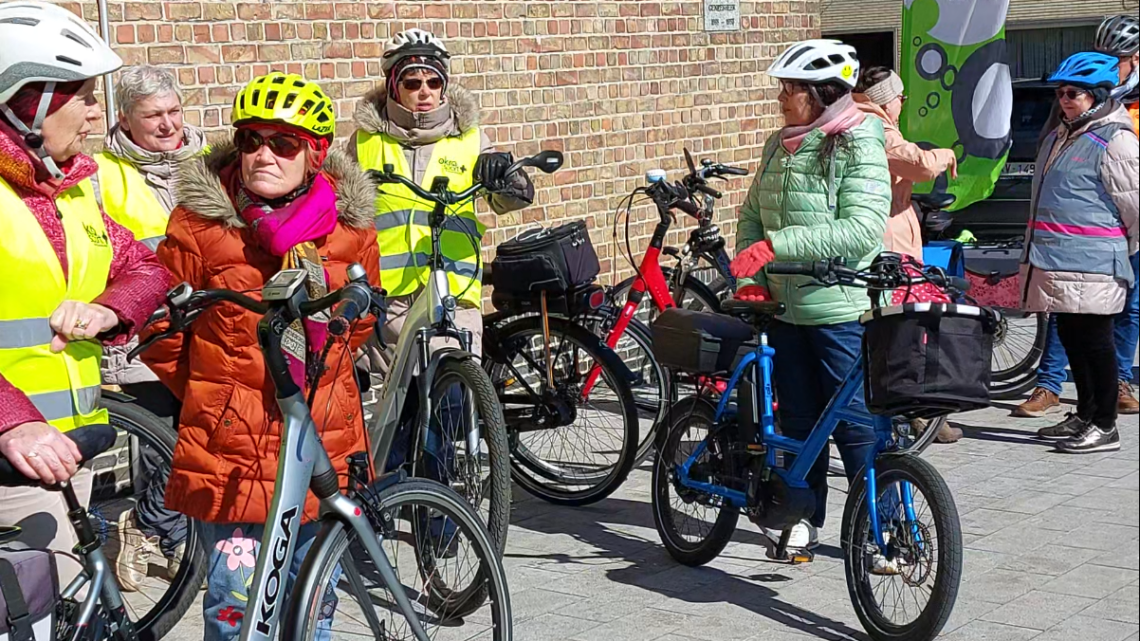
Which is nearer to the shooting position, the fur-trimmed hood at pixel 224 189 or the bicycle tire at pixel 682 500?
the fur-trimmed hood at pixel 224 189

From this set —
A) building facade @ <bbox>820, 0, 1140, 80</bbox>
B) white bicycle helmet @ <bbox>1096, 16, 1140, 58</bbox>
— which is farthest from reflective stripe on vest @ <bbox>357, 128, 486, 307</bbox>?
building facade @ <bbox>820, 0, 1140, 80</bbox>

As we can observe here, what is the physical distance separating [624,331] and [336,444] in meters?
3.37

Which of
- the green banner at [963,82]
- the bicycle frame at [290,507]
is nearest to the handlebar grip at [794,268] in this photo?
the bicycle frame at [290,507]

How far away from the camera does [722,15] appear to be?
35.6ft

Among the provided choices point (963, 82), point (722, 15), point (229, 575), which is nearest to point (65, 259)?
point (229, 575)

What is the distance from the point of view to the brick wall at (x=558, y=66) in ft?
→ 24.7

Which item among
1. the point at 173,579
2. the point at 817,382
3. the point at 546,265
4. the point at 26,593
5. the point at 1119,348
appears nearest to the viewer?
the point at 26,593

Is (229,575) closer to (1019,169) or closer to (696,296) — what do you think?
(696,296)

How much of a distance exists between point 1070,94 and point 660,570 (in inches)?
131

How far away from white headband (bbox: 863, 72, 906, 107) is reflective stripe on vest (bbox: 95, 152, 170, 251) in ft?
11.8

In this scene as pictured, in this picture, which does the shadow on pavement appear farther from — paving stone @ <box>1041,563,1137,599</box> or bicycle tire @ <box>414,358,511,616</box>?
paving stone @ <box>1041,563,1137,599</box>

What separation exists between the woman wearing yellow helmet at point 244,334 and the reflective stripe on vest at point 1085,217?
182 inches

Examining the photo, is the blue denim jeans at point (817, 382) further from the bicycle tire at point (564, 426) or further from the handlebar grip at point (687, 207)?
the handlebar grip at point (687, 207)

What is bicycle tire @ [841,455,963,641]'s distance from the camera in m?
4.96
